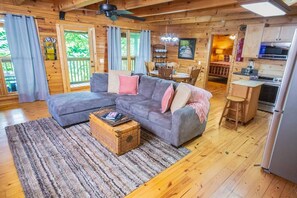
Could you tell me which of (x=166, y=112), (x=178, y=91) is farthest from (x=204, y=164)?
(x=178, y=91)

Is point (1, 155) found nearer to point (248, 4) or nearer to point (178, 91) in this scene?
point (178, 91)

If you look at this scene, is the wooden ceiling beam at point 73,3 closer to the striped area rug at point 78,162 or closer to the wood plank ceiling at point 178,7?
the wood plank ceiling at point 178,7

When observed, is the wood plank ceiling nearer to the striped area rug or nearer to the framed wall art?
the framed wall art

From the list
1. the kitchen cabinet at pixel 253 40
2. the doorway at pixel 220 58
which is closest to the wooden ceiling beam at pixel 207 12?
the kitchen cabinet at pixel 253 40

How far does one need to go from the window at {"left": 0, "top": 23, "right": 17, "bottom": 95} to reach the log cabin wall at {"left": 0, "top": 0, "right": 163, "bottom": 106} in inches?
11.0

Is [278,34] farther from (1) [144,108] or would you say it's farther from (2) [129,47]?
(2) [129,47]

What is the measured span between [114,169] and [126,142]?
16.6 inches

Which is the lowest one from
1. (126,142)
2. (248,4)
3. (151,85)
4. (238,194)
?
(238,194)

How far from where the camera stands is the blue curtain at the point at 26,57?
4.05m

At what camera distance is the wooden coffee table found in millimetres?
2416

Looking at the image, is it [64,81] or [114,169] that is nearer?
[114,169]

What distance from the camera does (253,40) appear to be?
15.4 ft

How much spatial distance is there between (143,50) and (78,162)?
525 centimetres

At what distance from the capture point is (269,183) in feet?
6.82
